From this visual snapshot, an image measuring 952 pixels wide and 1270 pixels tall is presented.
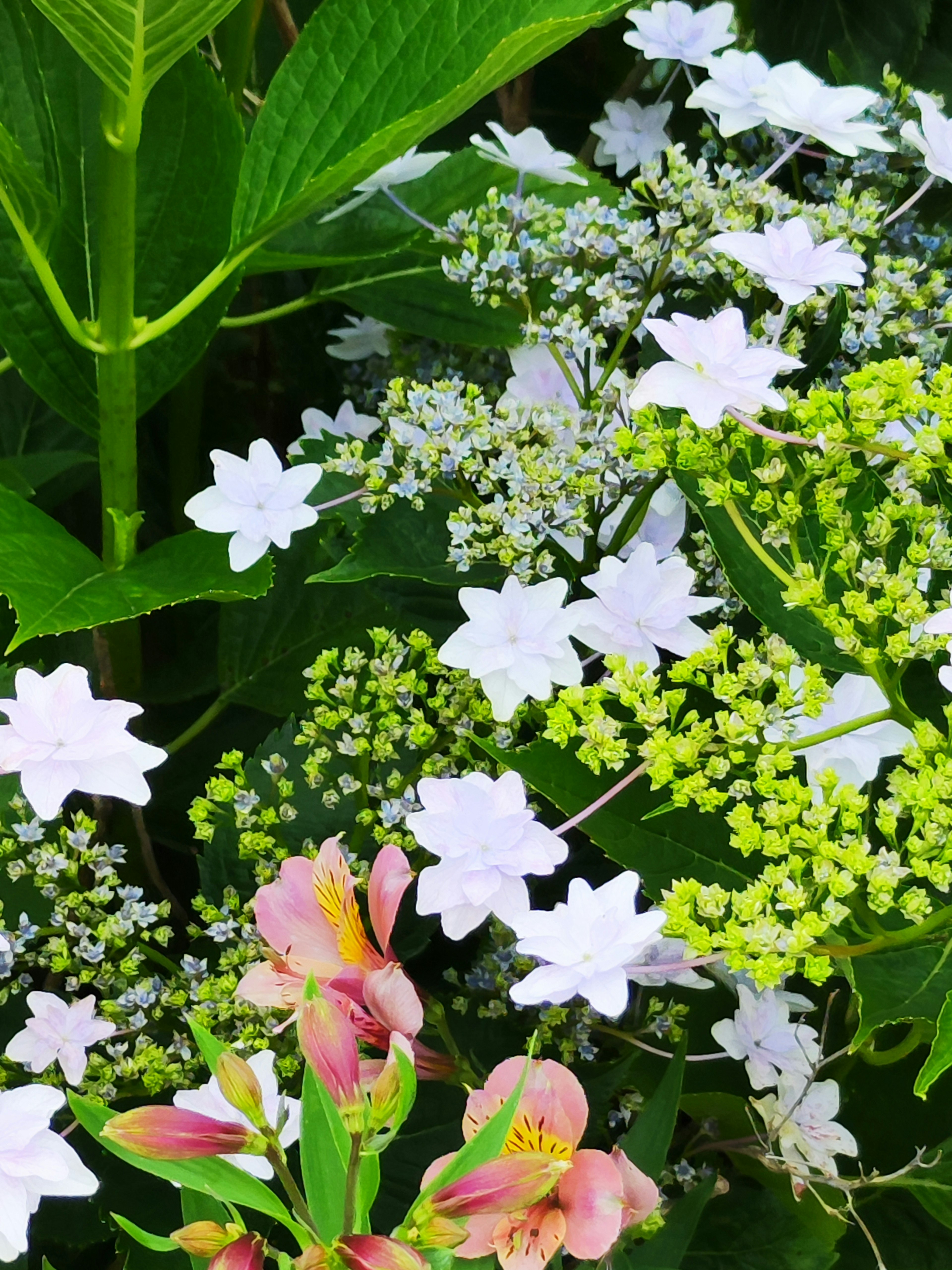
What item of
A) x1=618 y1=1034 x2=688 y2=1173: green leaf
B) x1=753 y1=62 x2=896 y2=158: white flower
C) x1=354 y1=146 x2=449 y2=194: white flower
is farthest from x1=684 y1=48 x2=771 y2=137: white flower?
x1=618 y1=1034 x2=688 y2=1173: green leaf

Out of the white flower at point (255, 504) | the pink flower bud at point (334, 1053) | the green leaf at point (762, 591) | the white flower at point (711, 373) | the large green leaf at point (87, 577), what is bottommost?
the pink flower bud at point (334, 1053)

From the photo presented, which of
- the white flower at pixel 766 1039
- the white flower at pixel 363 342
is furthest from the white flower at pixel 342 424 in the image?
the white flower at pixel 766 1039

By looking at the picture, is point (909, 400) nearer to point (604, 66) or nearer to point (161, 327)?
point (161, 327)

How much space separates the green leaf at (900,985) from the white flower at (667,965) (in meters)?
0.05

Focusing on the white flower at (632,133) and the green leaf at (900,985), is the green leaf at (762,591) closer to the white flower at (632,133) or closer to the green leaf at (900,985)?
the green leaf at (900,985)

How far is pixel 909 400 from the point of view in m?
0.36

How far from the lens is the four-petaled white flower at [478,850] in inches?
13.9

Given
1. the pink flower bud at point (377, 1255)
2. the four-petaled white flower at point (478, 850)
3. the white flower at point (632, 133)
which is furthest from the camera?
the white flower at point (632, 133)

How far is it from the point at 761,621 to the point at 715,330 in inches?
3.5

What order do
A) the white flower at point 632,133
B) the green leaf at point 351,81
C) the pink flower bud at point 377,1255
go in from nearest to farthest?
the pink flower bud at point 377,1255
the green leaf at point 351,81
the white flower at point 632,133

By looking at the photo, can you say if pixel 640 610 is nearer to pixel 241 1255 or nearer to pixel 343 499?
pixel 343 499

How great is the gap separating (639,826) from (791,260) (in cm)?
18

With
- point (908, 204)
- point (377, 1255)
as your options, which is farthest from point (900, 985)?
point (908, 204)

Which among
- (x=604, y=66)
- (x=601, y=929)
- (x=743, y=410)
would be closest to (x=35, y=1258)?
(x=601, y=929)
